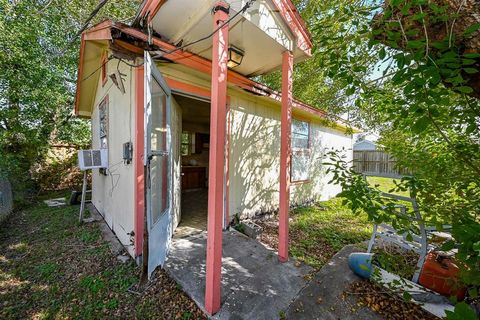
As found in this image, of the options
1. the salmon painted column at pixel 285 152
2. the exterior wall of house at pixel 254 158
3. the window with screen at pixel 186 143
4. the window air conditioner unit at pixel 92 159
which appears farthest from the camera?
the window with screen at pixel 186 143

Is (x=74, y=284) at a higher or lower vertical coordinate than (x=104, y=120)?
lower

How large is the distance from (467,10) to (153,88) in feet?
8.56

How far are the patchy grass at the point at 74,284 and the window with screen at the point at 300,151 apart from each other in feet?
13.5

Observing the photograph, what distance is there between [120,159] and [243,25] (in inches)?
109

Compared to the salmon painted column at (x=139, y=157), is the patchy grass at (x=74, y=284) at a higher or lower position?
lower

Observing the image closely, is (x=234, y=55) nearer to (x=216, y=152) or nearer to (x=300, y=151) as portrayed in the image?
(x=216, y=152)

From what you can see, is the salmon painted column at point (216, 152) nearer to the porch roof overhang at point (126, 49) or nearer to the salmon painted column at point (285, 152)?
the porch roof overhang at point (126, 49)

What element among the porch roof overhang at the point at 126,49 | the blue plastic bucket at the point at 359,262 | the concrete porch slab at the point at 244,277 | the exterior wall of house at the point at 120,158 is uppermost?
the porch roof overhang at the point at 126,49

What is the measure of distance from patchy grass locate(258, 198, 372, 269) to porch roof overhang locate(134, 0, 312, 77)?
257 cm

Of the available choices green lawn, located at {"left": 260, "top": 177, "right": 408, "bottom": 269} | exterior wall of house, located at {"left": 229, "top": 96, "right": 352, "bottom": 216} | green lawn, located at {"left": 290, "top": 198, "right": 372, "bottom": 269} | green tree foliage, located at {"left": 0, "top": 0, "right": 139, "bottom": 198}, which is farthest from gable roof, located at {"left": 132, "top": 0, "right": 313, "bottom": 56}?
green tree foliage, located at {"left": 0, "top": 0, "right": 139, "bottom": 198}

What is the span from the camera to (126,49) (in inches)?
97.7

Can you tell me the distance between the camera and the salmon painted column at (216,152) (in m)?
1.93

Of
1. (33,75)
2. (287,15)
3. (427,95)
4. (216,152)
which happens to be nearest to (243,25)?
(287,15)

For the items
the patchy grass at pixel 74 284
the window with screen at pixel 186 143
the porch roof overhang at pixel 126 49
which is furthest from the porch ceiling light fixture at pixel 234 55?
the window with screen at pixel 186 143
